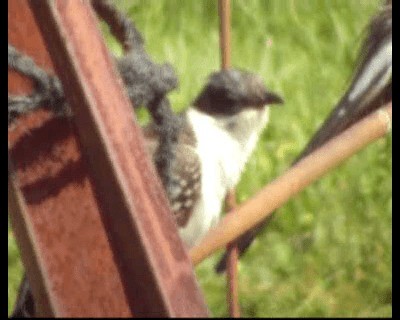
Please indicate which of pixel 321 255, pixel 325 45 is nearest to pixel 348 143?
pixel 325 45

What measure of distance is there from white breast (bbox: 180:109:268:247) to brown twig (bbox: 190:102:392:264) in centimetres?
15

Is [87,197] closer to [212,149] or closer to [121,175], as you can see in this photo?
[121,175]

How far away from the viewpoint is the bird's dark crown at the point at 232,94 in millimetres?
A: 523

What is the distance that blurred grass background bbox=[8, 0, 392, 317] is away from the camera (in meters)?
0.88

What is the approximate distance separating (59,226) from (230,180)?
0.78 ft

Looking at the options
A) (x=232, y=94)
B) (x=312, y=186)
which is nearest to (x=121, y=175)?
(x=232, y=94)

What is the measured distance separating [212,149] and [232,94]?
86 millimetres

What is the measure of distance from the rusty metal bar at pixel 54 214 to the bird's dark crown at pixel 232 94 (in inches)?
5.8

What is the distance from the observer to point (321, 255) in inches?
43.4

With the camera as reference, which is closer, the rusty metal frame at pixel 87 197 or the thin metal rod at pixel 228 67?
the rusty metal frame at pixel 87 197

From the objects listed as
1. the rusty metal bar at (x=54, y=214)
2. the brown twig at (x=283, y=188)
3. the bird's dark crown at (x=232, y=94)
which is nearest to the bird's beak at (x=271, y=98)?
the bird's dark crown at (x=232, y=94)

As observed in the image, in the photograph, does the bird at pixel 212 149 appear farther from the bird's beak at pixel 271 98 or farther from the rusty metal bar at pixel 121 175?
the rusty metal bar at pixel 121 175

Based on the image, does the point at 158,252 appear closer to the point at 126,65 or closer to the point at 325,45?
the point at 126,65

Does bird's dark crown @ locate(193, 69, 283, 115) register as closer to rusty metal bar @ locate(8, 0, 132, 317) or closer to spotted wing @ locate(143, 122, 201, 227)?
spotted wing @ locate(143, 122, 201, 227)
